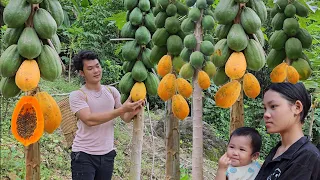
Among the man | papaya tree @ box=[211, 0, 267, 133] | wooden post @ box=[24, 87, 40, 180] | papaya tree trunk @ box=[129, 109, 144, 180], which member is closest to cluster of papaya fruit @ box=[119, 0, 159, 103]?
papaya tree trunk @ box=[129, 109, 144, 180]

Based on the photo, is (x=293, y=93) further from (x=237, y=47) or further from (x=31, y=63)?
(x=31, y=63)

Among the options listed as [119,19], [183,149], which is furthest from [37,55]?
[183,149]

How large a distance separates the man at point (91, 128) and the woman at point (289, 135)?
161 centimetres

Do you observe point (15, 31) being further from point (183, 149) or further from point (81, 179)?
point (183, 149)

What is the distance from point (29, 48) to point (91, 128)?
1859mm

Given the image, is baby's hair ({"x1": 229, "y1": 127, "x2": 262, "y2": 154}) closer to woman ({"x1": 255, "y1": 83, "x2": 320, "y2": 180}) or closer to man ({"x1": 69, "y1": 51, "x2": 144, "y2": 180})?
woman ({"x1": 255, "y1": 83, "x2": 320, "y2": 180})

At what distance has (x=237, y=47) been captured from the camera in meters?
1.59

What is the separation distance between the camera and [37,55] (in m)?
1.40

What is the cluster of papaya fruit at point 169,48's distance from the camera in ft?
6.29

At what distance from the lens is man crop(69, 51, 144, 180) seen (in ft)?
10.2

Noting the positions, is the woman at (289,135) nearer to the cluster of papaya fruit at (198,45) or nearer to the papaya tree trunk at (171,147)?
the cluster of papaya fruit at (198,45)

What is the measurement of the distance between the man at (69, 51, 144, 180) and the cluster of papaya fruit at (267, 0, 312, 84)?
1.48 meters

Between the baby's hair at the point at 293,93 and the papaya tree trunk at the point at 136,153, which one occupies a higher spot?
the baby's hair at the point at 293,93

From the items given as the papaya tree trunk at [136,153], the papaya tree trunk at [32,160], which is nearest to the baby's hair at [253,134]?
the papaya tree trunk at [136,153]
